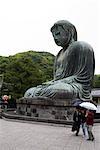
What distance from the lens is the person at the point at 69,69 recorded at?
15.9m

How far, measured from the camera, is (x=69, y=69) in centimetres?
1767

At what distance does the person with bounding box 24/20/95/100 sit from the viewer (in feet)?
52.0

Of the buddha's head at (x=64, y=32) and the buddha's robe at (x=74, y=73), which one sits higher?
the buddha's head at (x=64, y=32)

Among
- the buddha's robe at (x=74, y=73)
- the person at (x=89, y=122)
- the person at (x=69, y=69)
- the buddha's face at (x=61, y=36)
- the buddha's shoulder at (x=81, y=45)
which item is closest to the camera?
the person at (x=89, y=122)

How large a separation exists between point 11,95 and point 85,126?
75.6 ft

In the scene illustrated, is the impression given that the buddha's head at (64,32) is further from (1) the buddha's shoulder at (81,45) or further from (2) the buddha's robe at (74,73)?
(1) the buddha's shoulder at (81,45)

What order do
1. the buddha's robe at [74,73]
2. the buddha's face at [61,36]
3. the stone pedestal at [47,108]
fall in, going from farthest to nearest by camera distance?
1. the buddha's face at [61,36]
2. the buddha's robe at [74,73]
3. the stone pedestal at [47,108]

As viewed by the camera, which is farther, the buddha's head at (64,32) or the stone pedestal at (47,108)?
the buddha's head at (64,32)

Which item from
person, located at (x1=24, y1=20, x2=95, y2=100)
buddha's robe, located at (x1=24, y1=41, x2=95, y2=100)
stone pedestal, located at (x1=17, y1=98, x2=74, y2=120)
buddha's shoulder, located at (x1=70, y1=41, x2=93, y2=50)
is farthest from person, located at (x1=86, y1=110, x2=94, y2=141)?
buddha's shoulder, located at (x1=70, y1=41, x2=93, y2=50)

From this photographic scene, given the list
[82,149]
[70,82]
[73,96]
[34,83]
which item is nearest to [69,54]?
[70,82]

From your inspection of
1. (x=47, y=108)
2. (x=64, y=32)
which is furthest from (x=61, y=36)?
(x=47, y=108)

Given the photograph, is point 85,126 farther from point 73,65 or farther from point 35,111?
point 73,65

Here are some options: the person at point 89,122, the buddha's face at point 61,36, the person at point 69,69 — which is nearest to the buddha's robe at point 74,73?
the person at point 69,69

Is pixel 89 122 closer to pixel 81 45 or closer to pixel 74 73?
pixel 74 73
